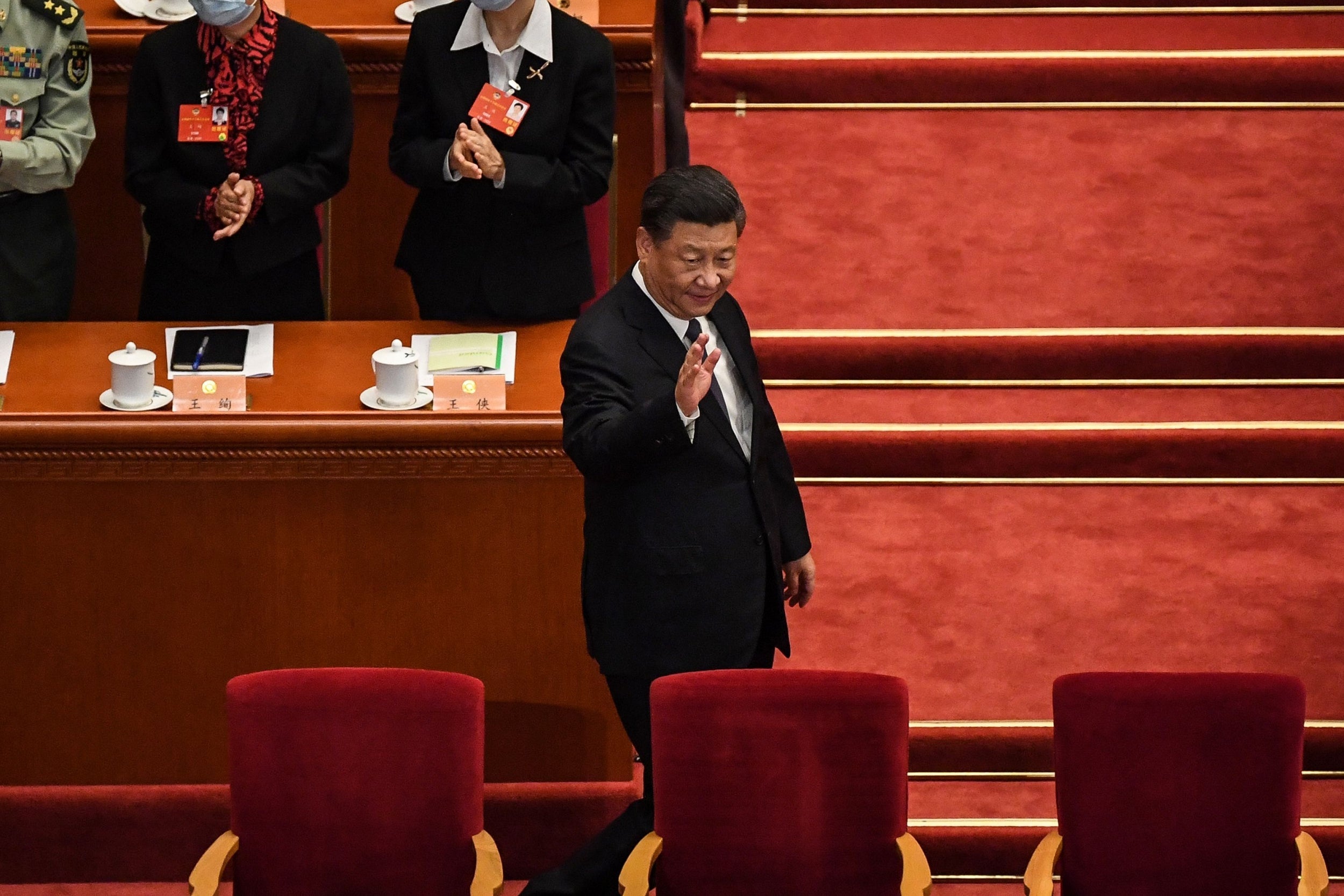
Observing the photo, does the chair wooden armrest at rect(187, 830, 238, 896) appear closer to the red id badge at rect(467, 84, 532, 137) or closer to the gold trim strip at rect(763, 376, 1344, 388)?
the red id badge at rect(467, 84, 532, 137)

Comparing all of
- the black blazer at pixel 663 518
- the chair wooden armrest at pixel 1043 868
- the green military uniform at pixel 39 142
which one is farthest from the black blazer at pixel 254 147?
the chair wooden armrest at pixel 1043 868

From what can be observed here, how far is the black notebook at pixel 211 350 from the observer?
9.18 ft

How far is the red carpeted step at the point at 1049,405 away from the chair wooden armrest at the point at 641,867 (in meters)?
1.39

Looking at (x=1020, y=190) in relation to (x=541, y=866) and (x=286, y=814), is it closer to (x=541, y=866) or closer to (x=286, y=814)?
(x=541, y=866)

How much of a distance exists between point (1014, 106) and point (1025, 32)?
0.75 feet

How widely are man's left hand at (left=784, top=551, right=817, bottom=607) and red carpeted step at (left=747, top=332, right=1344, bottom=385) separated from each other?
1.13 metres

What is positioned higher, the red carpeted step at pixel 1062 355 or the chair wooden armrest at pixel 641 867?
the red carpeted step at pixel 1062 355

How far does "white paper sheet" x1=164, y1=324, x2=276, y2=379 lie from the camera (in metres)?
2.80

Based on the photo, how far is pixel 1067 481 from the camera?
135 inches

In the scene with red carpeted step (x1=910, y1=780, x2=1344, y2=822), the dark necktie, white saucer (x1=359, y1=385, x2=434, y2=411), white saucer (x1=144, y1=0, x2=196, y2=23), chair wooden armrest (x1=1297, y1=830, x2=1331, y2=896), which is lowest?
red carpeted step (x1=910, y1=780, x2=1344, y2=822)

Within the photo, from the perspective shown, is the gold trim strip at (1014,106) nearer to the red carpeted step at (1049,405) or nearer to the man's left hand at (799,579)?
the red carpeted step at (1049,405)

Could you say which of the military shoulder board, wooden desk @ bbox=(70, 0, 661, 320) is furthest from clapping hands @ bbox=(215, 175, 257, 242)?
wooden desk @ bbox=(70, 0, 661, 320)

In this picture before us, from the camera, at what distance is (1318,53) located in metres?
3.97

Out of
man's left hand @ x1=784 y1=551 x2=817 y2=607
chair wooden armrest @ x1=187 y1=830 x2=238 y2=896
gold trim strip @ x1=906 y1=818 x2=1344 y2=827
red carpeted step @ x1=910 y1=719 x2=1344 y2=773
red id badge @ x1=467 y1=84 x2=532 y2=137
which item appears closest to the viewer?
chair wooden armrest @ x1=187 y1=830 x2=238 y2=896
